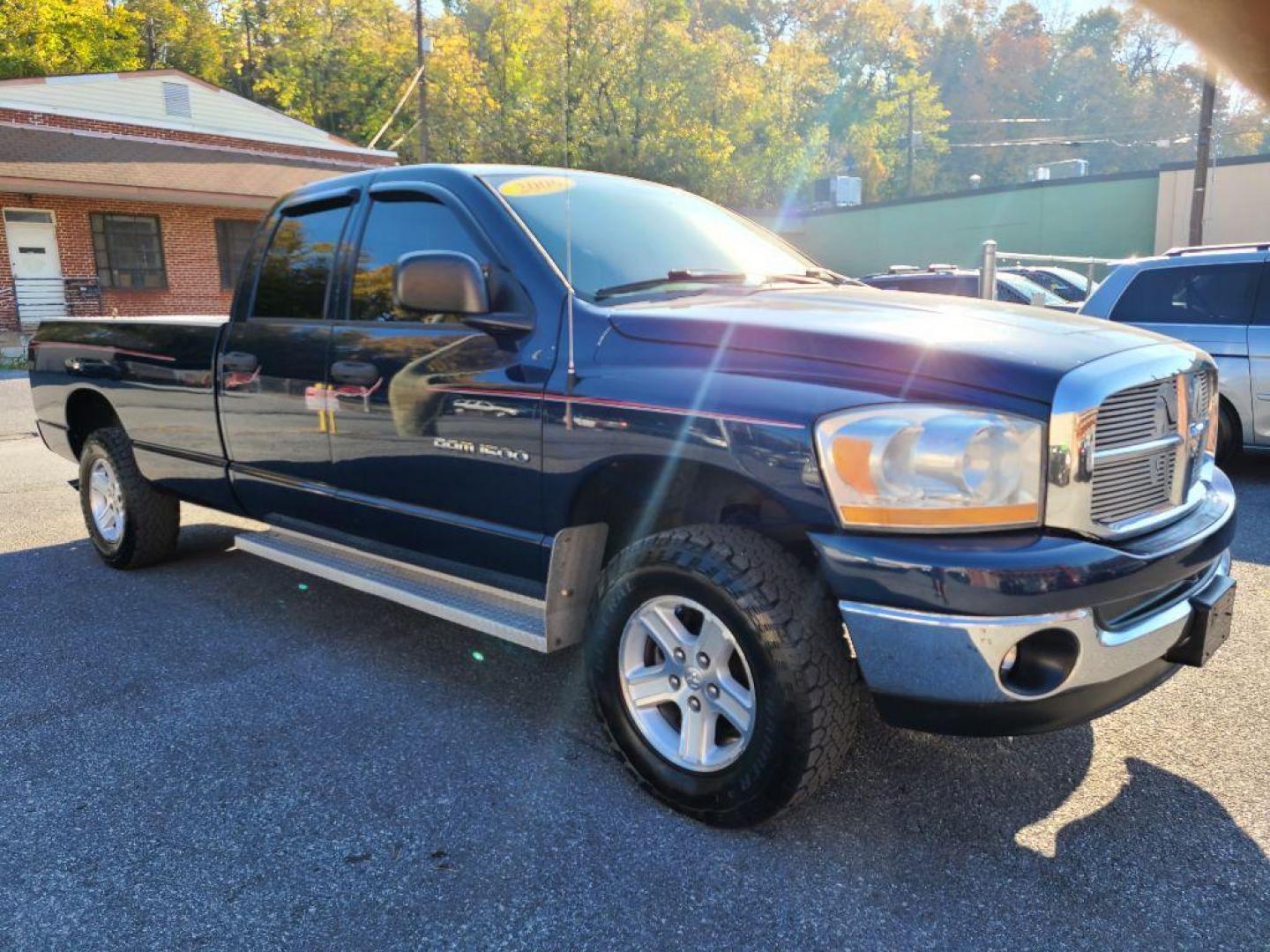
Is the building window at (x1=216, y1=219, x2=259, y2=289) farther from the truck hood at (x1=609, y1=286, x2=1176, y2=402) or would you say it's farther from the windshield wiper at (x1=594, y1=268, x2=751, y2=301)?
the truck hood at (x1=609, y1=286, x2=1176, y2=402)

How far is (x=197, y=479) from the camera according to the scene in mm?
4801

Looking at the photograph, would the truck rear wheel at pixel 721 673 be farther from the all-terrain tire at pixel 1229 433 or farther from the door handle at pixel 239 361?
the all-terrain tire at pixel 1229 433

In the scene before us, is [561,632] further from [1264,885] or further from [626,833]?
A: [1264,885]

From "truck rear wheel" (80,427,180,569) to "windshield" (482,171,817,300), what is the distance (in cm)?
291

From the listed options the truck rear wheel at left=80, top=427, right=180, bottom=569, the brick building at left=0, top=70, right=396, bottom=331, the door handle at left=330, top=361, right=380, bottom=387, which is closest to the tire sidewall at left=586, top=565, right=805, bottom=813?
the door handle at left=330, top=361, right=380, bottom=387

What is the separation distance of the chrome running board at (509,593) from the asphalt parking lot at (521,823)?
0.41 metres

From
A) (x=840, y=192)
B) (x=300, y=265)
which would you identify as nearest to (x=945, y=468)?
(x=300, y=265)

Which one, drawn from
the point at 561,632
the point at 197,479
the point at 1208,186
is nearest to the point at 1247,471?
the point at 561,632

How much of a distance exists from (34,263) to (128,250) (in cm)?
196

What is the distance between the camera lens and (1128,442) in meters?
2.62

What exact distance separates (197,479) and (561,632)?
8.16 ft

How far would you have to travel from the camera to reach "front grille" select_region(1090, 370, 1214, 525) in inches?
99.3

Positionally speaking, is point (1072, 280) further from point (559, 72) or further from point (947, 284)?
point (559, 72)

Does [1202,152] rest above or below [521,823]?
above
